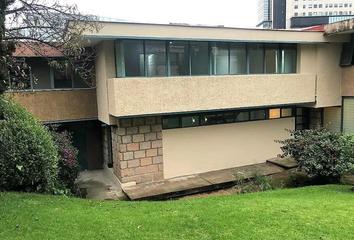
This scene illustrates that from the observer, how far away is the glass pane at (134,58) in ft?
31.3

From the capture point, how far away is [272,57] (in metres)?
12.1

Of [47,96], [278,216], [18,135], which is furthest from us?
[47,96]

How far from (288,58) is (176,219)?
9.64 metres

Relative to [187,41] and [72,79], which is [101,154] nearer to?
[72,79]

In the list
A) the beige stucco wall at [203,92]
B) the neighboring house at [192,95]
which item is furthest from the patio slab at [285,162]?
the beige stucco wall at [203,92]

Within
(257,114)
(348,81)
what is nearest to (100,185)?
(257,114)

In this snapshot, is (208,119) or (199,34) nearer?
(199,34)

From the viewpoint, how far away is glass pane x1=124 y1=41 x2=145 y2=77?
31.3 feet

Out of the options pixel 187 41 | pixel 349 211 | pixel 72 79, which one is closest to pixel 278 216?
pixel 349 211

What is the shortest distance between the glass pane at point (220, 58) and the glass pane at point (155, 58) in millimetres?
2051

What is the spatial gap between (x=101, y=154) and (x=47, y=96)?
371 cm

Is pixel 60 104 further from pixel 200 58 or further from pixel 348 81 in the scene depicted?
pixel 348 81

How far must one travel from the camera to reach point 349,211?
6074 mm

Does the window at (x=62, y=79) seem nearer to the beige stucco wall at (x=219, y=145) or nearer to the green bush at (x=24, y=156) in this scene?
the green bush at (x=24, y=156)
